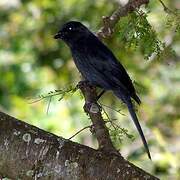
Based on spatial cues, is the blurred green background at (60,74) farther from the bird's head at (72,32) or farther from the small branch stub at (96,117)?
the small branch stub at (96,117)

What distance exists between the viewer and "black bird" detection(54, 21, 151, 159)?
3373 mm

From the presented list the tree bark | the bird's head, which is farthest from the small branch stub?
the bird's head

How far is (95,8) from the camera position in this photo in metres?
5.67

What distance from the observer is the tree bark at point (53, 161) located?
218cm

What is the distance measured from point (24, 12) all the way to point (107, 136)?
3848 millimetres

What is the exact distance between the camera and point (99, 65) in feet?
11.6

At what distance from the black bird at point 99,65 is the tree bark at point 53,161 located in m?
1.05

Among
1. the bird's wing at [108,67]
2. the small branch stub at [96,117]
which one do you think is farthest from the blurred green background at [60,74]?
the small branch stub at [96,117]

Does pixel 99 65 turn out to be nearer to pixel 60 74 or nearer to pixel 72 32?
pixel 72 32

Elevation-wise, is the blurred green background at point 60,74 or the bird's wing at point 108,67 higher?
the blurred green background at point 60,74

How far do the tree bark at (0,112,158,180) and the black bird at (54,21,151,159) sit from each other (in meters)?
1.05

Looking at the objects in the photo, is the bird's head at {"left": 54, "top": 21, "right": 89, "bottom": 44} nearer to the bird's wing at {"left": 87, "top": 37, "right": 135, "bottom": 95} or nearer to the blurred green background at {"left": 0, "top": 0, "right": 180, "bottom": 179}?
the bird's wing at {"left": 87, "top": 37, "right": 135, "bottom": 95}

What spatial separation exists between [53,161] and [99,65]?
142 centimetres

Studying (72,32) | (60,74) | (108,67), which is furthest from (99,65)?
(60,74)
